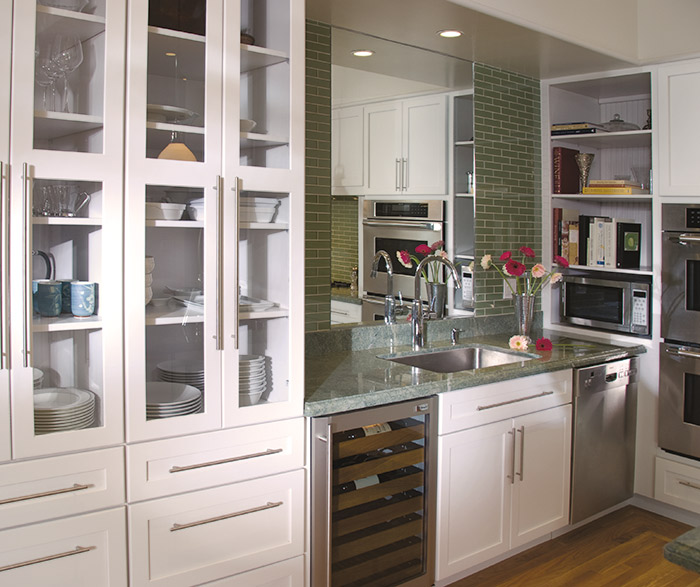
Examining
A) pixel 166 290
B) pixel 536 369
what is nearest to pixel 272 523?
pixel 166 290

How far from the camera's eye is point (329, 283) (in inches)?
122

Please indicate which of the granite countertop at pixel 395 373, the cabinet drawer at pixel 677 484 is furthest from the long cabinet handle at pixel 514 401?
the cabinet drawer at pixel 677 484

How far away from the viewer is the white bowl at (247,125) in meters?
2.18

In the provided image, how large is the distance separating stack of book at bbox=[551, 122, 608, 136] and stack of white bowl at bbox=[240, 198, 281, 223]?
215 centimetres

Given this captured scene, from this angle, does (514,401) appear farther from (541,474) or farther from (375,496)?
(375,496)

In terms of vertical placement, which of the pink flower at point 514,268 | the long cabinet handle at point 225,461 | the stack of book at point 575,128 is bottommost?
the long cabinet handle at point 225,461

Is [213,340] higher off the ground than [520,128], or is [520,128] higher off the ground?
[520,128]

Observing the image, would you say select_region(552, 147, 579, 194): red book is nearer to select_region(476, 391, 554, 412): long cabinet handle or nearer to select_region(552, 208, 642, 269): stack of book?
select_region(552, 208, 642, 269): stack of book

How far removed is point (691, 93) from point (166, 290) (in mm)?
2664

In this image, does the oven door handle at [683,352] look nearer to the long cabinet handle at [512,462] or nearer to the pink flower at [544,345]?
the pink flower at [544,345]

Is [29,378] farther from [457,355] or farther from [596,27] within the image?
[596,27]

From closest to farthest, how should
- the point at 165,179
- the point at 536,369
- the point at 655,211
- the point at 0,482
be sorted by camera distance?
the point at 0,482 → the point at 165,179 → the point at 536,369 → the point at 655,211

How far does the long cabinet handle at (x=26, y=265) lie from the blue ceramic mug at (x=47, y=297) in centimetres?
4

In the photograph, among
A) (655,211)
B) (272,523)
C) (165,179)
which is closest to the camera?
(165,179)
